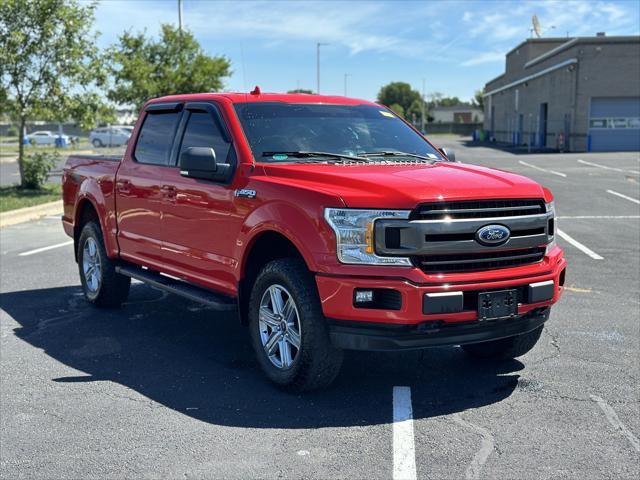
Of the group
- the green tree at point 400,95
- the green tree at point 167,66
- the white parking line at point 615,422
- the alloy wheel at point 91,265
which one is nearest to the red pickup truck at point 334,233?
the white parking line at point 615,422

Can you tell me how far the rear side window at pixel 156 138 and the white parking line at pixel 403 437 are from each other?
9.88 ft

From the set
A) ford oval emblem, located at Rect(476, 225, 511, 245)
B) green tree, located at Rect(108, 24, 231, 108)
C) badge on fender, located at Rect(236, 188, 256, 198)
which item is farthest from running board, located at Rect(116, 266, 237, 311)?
green tree, located at Rect(108, 24, 231, 108)

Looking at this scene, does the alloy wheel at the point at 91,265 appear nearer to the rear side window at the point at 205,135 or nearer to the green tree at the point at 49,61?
the rear side window at the point at 205,135

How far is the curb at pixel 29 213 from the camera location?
49.3ft

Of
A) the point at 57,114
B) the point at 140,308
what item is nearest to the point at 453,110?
the point at 57,114

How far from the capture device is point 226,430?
4570 millimetres

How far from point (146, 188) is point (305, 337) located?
8.71ft

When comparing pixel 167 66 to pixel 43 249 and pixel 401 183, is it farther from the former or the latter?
pixel 401 183

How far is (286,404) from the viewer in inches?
197

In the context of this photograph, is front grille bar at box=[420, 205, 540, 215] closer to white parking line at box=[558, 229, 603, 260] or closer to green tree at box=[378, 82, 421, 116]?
white parking line at box=[558, 229, 603, 260]

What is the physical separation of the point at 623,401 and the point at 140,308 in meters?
4.85

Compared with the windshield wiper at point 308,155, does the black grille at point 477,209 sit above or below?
below

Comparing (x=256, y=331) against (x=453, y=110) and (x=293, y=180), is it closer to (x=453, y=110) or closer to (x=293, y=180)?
(x=293, y=180)

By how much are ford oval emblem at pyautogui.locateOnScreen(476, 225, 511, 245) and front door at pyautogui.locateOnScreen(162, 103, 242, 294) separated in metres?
1.76
